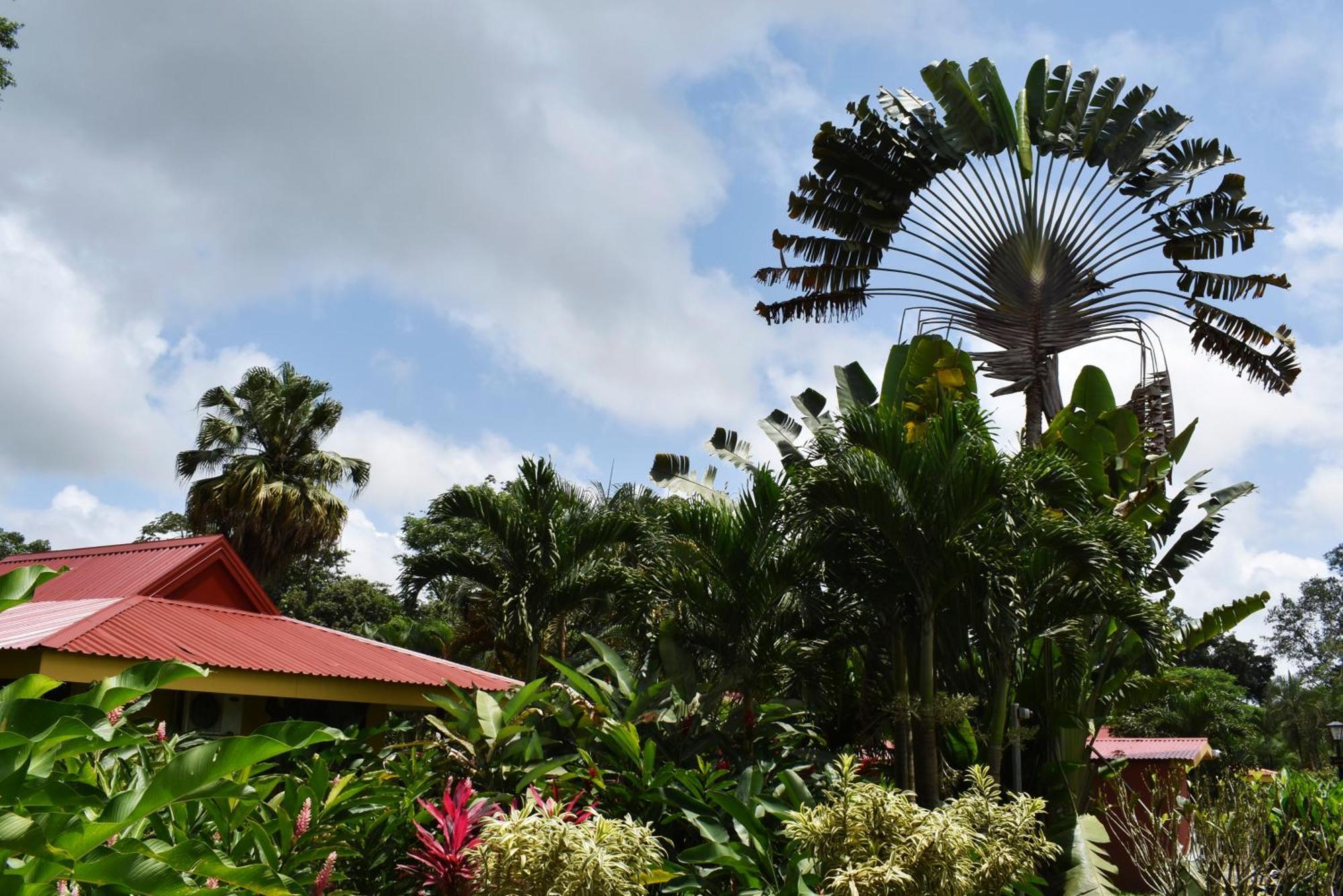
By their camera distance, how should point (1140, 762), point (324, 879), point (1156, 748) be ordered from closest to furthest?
1. point (324, 879)
2. point (1140, 762)
3. point (1156, 748)

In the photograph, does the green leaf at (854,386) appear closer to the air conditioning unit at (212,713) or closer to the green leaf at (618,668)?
the green leaf at (618,668)

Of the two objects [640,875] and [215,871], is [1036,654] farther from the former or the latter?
[215,871]

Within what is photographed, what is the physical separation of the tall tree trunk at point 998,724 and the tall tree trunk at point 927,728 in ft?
2.47

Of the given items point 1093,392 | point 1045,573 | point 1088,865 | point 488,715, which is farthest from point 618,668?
point 1093,392

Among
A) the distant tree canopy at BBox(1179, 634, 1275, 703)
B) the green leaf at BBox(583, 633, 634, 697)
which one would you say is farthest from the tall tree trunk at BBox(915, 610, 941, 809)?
the distant tree canopy at BBox(1179, 634, 1275, 703)

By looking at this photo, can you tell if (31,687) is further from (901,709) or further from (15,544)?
(15,544)

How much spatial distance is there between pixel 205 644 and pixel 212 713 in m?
2.80

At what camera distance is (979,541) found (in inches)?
343

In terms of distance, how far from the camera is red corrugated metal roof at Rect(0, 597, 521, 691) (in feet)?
30.1

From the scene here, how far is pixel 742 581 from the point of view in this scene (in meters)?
8.84

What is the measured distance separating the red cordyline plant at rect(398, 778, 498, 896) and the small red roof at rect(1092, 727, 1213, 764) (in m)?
16.2

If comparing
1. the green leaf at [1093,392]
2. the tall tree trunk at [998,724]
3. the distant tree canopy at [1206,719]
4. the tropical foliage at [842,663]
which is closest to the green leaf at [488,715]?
the tropical foliage at [842,663]

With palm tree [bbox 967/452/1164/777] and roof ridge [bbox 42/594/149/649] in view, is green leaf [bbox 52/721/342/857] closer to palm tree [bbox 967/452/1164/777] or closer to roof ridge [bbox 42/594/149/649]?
palm tree [bbox 967/452/1164/777]

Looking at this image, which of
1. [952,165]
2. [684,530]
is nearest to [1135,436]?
[952,165]
